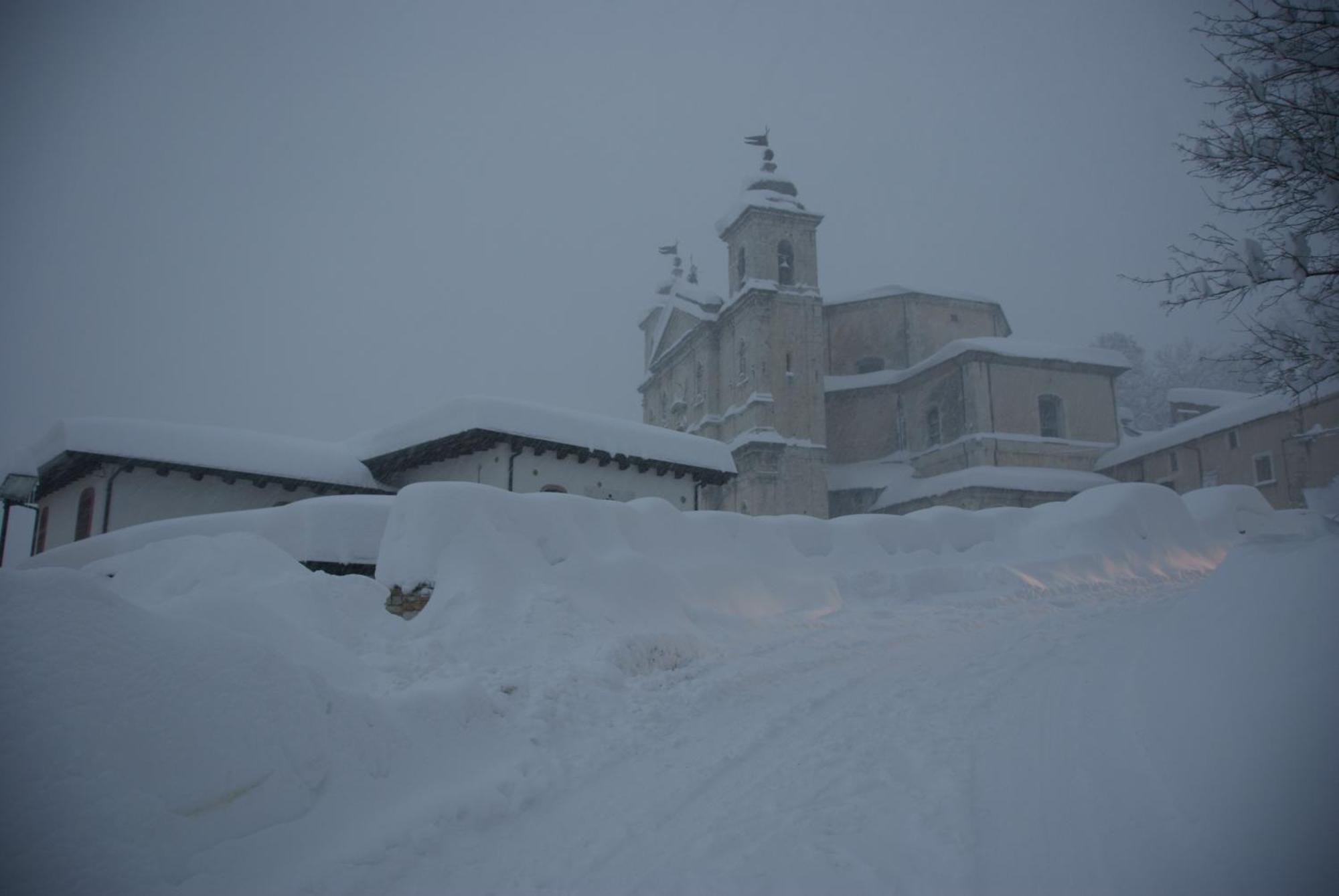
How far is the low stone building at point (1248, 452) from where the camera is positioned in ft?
85.4

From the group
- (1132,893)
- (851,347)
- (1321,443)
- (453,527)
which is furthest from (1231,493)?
(851,347)

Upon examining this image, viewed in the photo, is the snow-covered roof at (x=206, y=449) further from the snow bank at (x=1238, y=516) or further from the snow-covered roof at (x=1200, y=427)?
the snow-covered roof at (x=1200, y=427)

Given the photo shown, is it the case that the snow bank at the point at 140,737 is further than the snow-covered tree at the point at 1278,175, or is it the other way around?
the snow-covered tree at the point at 1278,175

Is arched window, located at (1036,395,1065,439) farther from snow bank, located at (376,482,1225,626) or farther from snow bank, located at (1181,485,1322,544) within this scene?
snow bank, located at (376,482,1225,626)

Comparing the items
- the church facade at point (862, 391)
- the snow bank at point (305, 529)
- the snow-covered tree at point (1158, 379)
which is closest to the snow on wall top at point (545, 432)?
the snow bank at point (305, 529)

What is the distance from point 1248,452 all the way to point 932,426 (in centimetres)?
1197

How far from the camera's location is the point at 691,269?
50094mm

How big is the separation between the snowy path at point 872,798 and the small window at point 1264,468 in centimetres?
2767

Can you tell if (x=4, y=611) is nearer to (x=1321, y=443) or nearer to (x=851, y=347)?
(x=1321, y=443)

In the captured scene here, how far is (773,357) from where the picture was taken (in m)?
35.5

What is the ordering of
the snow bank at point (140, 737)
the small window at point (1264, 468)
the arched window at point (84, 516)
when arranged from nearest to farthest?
the snow bank at point (140, 737) < the arched window at point (84, 516) < the small window at point (1264, 468)

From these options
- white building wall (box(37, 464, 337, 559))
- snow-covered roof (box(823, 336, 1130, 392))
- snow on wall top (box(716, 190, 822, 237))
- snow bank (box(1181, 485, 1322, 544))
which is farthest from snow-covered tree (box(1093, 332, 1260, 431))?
white building wall (box(37, 464, 337, 559))

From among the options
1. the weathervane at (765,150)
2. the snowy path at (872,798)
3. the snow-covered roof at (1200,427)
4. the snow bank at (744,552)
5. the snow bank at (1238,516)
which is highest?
the weathervane at (765,150)

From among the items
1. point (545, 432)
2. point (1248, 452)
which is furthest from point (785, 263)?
point (545, 432)
